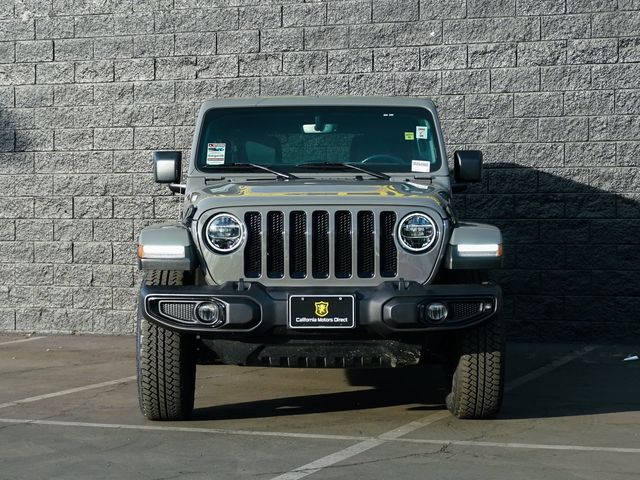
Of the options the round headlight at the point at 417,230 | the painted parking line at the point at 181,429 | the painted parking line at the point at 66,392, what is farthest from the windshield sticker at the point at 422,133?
the painted parking line at the point at 66,392

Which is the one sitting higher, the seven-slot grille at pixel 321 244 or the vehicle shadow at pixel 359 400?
the seven-slot grille at pixel 321 244

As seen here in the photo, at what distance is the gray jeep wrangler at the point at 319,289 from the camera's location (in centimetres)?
660

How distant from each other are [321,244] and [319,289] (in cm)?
36

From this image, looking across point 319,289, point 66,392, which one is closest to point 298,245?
point 319,289

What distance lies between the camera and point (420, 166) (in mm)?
8195

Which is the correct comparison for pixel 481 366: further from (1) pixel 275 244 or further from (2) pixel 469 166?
(2) pixel 469 166

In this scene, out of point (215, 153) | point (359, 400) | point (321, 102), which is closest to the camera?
point (359, 400)

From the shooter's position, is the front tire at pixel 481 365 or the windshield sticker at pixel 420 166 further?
the windshield sticker at pixel 420 166

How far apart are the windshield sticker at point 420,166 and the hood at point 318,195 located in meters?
0.65

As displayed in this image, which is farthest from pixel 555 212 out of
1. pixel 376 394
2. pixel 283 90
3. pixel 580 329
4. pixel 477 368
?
pixel 477 368

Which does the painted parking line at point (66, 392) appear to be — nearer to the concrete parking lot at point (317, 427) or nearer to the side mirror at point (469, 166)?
the concrete parking lot at point (317, 427)

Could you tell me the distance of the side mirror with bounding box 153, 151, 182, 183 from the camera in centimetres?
830

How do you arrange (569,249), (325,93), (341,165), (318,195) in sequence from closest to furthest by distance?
1. (318,195)
2. (341,165)
3. (569,249)
4. (325,93)

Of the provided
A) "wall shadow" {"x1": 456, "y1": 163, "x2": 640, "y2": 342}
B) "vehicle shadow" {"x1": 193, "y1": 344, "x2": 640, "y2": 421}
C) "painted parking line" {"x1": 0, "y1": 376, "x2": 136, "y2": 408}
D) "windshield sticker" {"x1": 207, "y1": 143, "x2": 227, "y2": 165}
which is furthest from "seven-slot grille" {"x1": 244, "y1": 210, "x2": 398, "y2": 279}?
"wall shadow" {"x1": 456, "y1": 163, "x2": 640, "y2": 342}
